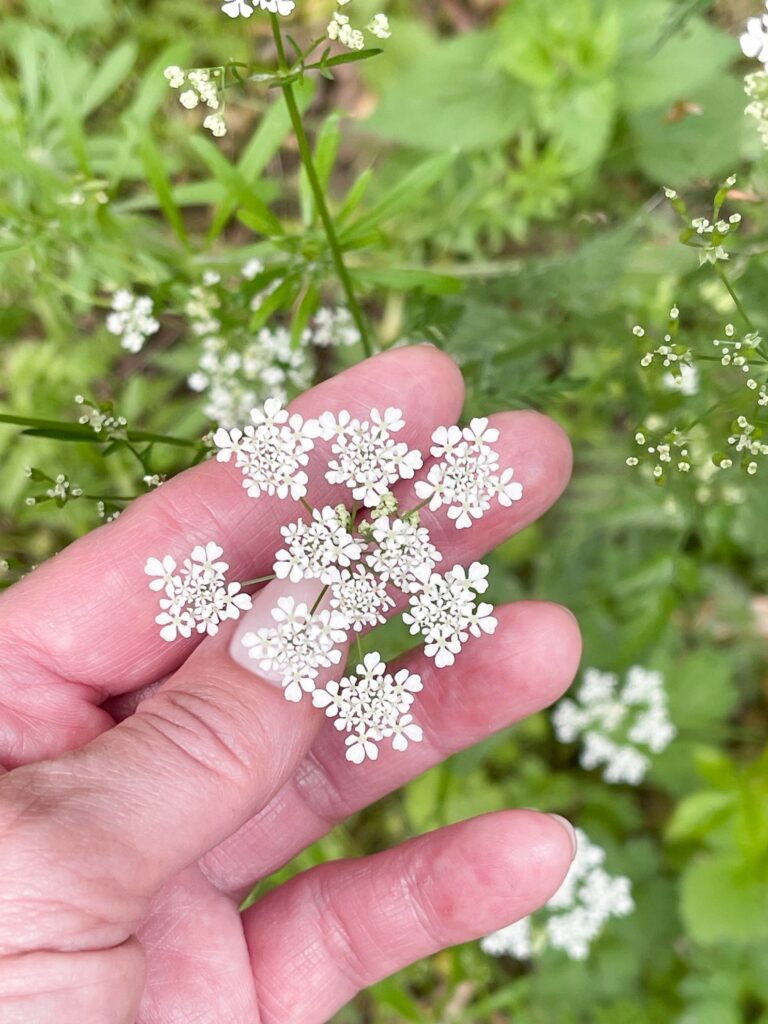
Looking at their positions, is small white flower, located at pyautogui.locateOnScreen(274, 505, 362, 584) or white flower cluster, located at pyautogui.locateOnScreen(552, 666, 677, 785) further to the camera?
white flower cluster, located at pyautogui.locateOnScreen(552, 666, 677, 785)

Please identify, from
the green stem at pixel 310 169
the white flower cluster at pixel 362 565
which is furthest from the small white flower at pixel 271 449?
the green stem at pixel 310 169

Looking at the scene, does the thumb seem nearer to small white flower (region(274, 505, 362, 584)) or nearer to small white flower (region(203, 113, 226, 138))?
small white flower (region(274, 505, 362, 584))

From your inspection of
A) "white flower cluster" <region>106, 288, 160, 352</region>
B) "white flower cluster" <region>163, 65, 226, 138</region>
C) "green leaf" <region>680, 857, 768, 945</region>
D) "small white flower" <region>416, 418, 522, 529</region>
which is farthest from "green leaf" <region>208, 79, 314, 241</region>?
"green leaf" <region>680, 857, 768, 945</region>

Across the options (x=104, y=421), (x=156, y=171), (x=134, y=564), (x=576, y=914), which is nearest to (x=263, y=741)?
(x=134, y=564)

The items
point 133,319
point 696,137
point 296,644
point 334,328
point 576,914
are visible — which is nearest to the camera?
point 296,644

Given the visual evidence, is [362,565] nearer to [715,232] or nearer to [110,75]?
[715,232]

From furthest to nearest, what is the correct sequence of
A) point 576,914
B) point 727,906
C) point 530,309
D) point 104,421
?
1. point 727,906
2. point 576,914
3. point 530,309
4. point 104,421

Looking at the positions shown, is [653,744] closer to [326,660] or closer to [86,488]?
[326,660]

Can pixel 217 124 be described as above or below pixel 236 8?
below

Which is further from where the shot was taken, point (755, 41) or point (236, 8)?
point (755, 41)
